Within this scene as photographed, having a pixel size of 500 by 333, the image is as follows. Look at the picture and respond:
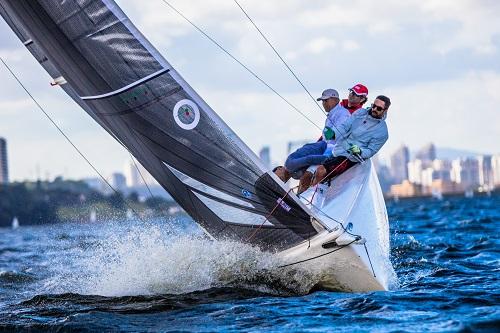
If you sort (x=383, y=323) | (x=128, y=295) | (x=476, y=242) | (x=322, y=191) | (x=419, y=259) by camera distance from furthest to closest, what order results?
1. (x=476, y=242)
2. (x=419, y=259)
3. (x=322, y=191)
4. (x=128, y=295)
5. (x=383, y=323)

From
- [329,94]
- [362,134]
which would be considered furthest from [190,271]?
[329,94]

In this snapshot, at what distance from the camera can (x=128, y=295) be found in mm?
9688

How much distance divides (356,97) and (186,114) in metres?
2.05

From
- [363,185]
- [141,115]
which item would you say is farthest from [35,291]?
[363,185]

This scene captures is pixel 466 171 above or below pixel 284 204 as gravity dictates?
below

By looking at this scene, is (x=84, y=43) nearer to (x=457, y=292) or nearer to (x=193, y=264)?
(x=193, y=264)

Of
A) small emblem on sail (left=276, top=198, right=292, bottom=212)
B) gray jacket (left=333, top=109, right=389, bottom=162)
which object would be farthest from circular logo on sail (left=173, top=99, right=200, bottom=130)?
gray jacket (left=333, top=109, right=389, bottom=162)

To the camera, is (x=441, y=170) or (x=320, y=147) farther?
(x=441, y=170)

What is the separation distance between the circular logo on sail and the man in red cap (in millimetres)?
1943

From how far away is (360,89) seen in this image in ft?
34.3

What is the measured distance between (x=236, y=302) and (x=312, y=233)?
3.34 feet

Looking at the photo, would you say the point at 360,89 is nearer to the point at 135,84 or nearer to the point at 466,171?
the point at 135,84

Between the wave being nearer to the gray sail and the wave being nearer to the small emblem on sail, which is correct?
the gray sail

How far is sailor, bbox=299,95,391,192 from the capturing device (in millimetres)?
9780
